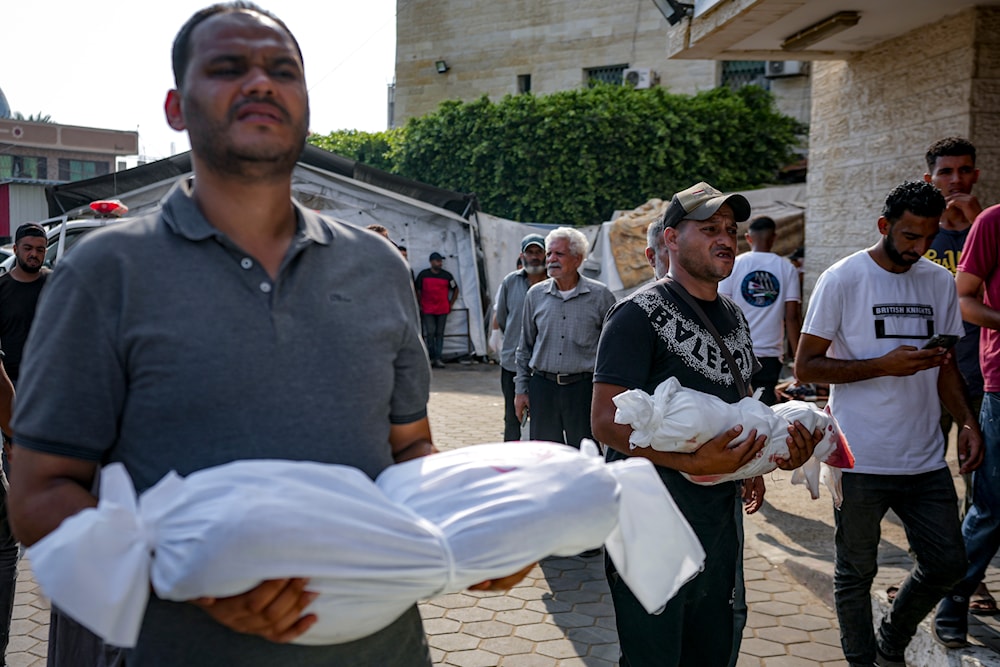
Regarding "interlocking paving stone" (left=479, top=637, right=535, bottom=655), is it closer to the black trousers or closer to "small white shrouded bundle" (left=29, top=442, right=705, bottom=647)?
the black trousers

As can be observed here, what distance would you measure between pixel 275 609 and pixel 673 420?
1.67 m

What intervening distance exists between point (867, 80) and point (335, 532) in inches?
336

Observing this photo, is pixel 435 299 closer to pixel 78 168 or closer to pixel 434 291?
pixel 434 291

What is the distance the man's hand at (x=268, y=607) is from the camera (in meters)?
1.53

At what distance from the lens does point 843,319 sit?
161 inches

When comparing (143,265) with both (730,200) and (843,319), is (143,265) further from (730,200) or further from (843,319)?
(843,319)

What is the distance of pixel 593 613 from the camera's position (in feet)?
16.7

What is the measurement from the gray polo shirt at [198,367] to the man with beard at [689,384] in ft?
4.70

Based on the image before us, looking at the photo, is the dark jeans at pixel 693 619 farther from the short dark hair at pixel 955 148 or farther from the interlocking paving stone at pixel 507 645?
the short dark hair at pixel 955 148

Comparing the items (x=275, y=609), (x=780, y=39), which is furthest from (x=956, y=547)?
(x=780, y=39)

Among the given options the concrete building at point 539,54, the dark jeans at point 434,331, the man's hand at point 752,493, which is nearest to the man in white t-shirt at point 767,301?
the man's hand at point 752,493

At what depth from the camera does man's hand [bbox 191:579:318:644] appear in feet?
5.00

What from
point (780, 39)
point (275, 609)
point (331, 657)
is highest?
point (780, 39)

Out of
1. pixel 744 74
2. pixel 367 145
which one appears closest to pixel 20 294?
pixel 367 145
